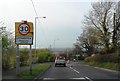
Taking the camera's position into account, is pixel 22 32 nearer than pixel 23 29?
Yes

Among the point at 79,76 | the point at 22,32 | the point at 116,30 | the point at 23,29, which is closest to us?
the point at 22,32

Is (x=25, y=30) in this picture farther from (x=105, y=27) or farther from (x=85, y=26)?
(x=85, y=26)

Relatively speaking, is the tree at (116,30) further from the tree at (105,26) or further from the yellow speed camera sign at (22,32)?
the yellow speed camera sign at (22,32)

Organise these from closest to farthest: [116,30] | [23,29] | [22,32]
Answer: [22,32]
[23,29]
[116,30]

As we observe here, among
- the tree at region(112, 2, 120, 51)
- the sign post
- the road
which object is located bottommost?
the road

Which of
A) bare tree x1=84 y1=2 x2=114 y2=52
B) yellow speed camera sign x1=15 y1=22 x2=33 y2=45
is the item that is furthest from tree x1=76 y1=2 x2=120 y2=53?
yellow speed camera sign x1=15 y1=22 x2=33 y2=45

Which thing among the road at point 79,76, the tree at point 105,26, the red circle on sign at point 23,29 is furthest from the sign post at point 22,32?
the tree at point 105,26

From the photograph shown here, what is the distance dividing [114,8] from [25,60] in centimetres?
2045

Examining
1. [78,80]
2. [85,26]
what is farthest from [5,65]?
[85,26]

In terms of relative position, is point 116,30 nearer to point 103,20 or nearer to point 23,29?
point 103,20

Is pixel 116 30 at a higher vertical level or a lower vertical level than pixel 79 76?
higher

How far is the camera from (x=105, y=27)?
58875 mm

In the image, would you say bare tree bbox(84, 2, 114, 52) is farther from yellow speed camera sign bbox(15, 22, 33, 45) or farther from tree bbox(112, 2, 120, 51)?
yellow speed camera sign bbox(15, 22, 33, 45)

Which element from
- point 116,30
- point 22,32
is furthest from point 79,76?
point 116,30
